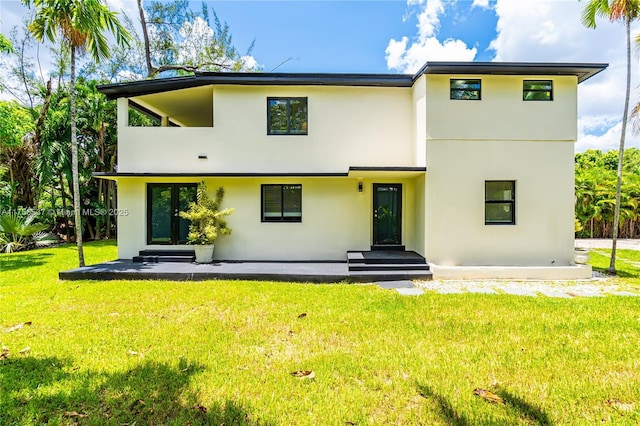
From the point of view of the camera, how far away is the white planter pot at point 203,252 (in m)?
9.73

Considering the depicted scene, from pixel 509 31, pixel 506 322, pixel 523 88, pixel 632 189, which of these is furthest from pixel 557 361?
pixel 632 189

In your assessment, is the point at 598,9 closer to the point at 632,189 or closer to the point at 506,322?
the point at 506,322

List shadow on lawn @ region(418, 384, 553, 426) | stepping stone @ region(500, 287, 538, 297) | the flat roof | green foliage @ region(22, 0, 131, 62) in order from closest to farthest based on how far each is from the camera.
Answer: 1. shadow on lawn @ region(418, 384, 553, 426)
2. stepping stone @ region(500, 287, 538, 297)
3. green foliage @ region(22, 0, 131, 62)
4. the flat roof

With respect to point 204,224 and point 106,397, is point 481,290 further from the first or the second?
point 204,224


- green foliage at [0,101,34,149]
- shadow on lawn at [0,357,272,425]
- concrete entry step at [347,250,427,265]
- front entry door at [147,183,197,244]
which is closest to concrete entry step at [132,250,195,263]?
front entry door at [147,183,197,244]

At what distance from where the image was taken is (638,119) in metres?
9.34

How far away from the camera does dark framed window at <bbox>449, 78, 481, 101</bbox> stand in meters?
9.32

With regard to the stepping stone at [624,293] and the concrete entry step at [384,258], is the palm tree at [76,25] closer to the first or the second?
the concrete entry step at [384,258]

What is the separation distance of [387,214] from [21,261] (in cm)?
1355

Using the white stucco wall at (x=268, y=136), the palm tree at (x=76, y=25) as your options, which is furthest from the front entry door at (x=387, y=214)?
the palm tree at (x=76, y=25)

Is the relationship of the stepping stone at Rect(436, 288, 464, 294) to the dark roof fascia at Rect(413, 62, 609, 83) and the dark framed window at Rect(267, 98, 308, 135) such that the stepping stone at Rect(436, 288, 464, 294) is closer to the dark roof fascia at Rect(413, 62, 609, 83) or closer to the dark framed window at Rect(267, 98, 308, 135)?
the dark roof fascia at Rect(413, 62, 609, 83)

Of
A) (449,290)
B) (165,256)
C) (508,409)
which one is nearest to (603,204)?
(449,290)

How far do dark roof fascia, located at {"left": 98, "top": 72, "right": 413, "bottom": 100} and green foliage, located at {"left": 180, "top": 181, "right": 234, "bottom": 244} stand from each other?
345cm

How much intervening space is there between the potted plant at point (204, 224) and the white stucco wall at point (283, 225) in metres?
0.50
